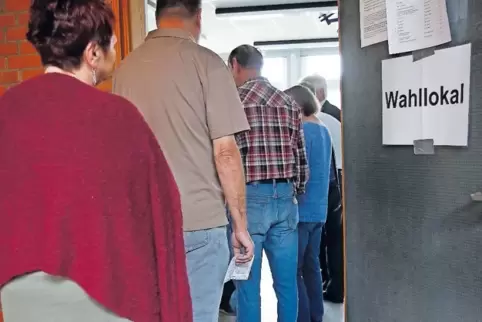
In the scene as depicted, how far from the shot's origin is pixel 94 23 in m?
1.00

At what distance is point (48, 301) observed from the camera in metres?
0.95

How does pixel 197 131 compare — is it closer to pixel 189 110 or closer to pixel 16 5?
pixel 189 110

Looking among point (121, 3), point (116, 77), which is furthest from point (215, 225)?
point (121, 3)

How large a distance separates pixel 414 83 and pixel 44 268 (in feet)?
3.51

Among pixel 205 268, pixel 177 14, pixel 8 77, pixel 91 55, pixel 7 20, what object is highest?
pixel 7 20

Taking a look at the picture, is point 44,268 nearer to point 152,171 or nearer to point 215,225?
point 152,171

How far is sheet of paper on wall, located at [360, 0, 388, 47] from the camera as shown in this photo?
1.46 m

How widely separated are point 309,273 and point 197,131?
1.60 m

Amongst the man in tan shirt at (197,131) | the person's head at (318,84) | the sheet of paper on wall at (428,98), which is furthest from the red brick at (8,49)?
the person's head at (318,84)

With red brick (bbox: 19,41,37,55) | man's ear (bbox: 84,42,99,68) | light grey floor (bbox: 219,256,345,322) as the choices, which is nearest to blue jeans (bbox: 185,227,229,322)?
man's ear (bbox: 84,42,99,68)

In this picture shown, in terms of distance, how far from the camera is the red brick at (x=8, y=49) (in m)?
2.16

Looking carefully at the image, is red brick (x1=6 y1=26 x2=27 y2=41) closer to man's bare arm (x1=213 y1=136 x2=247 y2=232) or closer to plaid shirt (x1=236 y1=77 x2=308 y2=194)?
plaid shirt (x1=236 y1=77 x2=308 y2=194)

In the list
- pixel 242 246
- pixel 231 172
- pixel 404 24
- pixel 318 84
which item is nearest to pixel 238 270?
pixel 242 246

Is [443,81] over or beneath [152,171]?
over
